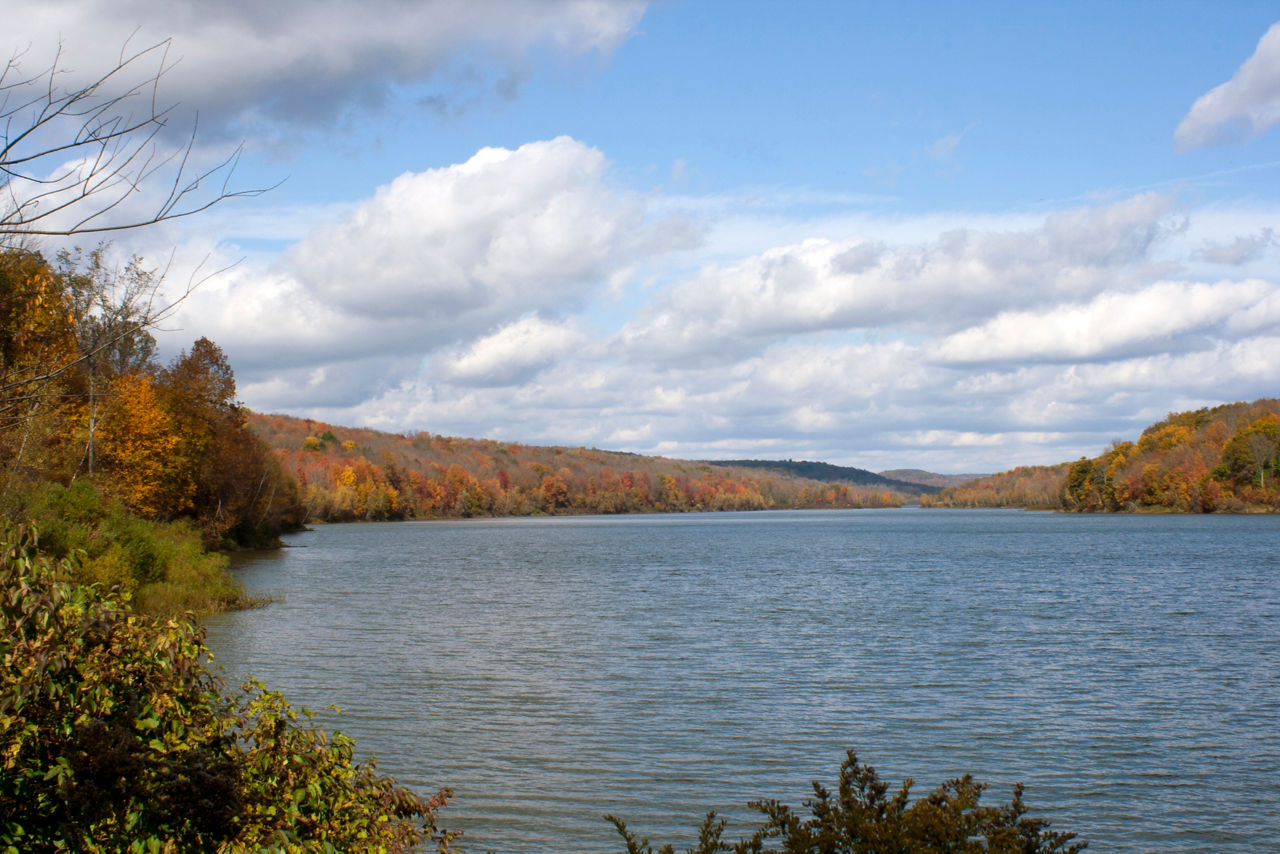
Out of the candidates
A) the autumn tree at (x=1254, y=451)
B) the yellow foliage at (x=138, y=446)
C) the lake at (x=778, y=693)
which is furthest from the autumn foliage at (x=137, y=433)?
the autumn tree at (x=1254, y=451)

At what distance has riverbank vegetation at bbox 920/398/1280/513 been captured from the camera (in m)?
138

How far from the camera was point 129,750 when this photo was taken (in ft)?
19.0

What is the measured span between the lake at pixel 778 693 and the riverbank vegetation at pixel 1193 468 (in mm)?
112399

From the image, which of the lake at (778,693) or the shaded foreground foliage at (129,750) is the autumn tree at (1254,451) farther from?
the shaded foreground foliage at (129,750)

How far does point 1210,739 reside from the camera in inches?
684

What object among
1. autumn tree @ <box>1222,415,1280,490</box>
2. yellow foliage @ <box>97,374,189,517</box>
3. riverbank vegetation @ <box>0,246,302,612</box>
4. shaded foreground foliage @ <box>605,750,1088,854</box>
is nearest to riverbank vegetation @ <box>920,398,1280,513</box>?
autumn tree @ <box>1222,415,1280,490</box>

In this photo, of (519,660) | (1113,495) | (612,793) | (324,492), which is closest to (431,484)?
(324,492)

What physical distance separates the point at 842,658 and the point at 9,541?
22.5 m

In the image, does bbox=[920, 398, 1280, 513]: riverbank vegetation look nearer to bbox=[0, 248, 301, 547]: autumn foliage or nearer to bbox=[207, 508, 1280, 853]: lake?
bbox=[207, 508, 1280, 853]: lake

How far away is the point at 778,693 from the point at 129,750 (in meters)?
17.2

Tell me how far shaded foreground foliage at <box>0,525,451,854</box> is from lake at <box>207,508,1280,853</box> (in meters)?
3.23

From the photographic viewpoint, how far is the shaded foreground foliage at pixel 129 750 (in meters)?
5.64

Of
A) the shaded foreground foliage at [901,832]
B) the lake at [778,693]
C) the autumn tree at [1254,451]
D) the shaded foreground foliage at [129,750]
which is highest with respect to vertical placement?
the autumn tree at [1254,451]

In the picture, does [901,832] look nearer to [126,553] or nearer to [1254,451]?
[126,553]
